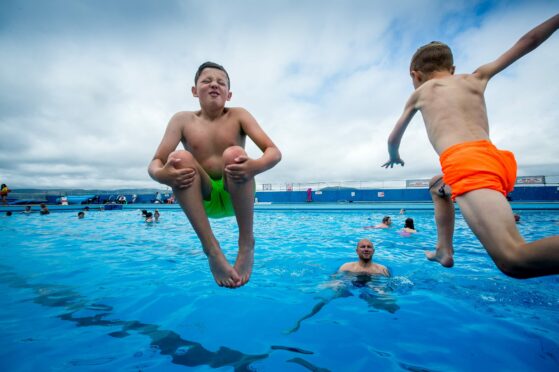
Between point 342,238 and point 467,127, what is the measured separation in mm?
8727

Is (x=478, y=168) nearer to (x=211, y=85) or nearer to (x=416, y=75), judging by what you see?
(x=416, y=75)

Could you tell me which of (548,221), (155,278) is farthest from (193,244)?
(548,221)

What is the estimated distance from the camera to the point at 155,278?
5473 millimetres

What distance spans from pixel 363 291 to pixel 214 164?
348cm

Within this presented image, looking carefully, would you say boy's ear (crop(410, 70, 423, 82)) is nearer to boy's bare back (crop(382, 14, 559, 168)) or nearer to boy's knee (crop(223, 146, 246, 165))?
boy's bare back (crop(382, 14, 559, 168))

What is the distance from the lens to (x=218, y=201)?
272cm

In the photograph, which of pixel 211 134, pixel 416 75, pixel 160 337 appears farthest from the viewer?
pixel 160 337

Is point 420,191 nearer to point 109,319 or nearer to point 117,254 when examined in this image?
point 117,254

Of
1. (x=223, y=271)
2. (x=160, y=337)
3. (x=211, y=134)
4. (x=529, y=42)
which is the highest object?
(x=529, y=42)

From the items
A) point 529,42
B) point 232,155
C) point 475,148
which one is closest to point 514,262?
point 475,148

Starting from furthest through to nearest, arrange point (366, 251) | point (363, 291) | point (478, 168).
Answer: point (366, 251) → point (363, 291) → point (478, 168)

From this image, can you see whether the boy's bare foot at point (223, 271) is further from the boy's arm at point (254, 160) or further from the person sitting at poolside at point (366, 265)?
the person sitting at poolside at point (366, 265)

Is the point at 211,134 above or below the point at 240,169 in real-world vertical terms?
above

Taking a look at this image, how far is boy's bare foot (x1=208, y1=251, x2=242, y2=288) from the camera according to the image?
241cm
